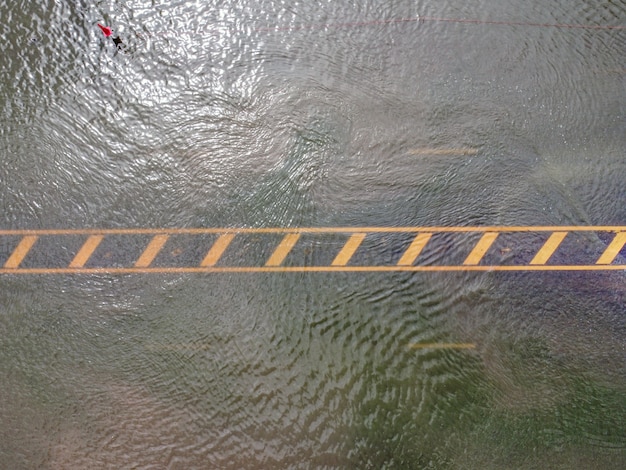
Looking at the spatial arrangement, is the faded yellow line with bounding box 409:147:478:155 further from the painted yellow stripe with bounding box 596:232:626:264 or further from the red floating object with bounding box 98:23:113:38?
the red floating object with bounding box 98:23:113:38

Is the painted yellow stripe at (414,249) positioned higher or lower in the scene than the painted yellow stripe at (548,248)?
lower

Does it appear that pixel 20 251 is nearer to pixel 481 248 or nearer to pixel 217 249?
pixel 217 249

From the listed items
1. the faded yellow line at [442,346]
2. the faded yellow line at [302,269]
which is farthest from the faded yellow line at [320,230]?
the faded yellow line at [442,346]

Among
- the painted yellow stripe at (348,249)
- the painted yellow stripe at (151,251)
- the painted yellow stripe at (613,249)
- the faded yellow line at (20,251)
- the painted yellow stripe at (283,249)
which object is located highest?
the painted yellow stripe at (613,249)

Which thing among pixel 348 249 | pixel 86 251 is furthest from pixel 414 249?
pixel 86 251

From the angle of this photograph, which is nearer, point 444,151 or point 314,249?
point 314,249

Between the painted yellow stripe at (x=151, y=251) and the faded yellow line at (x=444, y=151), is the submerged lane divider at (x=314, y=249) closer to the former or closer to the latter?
the painted yellow stripe at (x=151, y=251)

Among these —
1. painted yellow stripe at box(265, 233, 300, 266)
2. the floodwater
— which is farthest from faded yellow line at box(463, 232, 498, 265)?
painted yellow stripe at box(265, 233, 300, 266)
